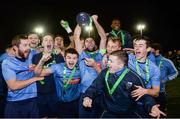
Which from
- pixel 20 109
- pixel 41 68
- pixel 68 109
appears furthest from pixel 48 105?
pixel 20 109

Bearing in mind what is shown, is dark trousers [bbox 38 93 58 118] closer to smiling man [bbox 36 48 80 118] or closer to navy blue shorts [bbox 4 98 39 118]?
smiling man [bbox 36 48 80 118]

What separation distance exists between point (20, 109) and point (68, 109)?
135cm

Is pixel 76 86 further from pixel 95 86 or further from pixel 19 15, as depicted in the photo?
pixel 19 15

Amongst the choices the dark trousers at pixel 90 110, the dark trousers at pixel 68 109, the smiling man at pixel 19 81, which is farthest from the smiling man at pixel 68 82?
the smiling man at pixel 19 81

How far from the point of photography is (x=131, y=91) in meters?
6.30

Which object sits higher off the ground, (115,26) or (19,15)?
(19,15)

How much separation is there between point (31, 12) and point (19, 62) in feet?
92.5

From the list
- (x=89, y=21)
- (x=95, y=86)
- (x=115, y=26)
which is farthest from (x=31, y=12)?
(x=95, y=86)

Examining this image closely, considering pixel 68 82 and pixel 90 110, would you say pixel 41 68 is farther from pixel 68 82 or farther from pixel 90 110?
pixel 90 110

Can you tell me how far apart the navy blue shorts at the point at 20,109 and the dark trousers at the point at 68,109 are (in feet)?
3.44

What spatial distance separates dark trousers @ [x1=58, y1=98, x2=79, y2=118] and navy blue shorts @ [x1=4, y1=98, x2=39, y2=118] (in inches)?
41.3

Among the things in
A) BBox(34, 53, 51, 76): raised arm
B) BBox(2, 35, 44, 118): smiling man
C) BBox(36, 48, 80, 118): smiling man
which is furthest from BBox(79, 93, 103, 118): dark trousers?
BBox(2, 35, 44, 118): smiling man

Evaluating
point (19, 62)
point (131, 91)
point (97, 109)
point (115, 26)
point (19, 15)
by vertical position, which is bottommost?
point (97, 109)

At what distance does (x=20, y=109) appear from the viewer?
24.3 ft
